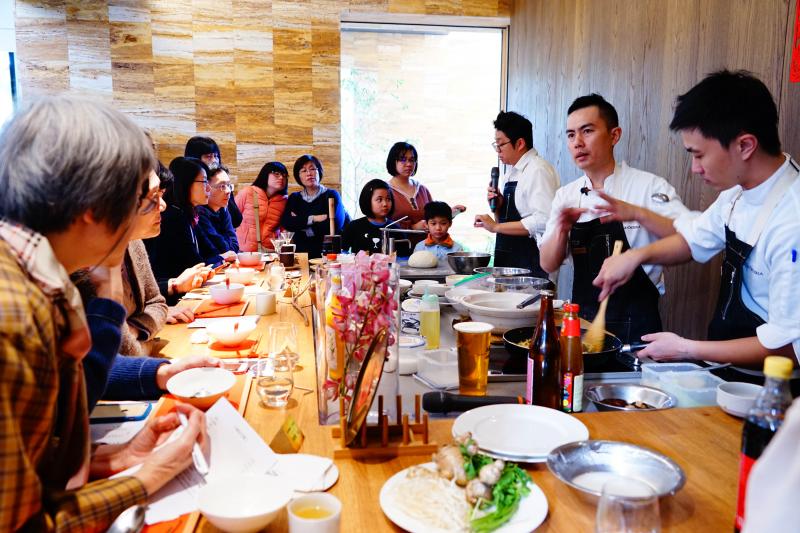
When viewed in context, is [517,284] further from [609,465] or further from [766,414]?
[766,414]

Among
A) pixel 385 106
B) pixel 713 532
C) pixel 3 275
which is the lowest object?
pixel 713 532

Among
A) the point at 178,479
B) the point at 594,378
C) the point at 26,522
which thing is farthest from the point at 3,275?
the point at 594,378

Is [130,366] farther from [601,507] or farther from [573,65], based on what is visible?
[573,65]

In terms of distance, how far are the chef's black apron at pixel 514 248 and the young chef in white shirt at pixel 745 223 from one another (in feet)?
6.90

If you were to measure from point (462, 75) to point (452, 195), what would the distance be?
3.99 ft

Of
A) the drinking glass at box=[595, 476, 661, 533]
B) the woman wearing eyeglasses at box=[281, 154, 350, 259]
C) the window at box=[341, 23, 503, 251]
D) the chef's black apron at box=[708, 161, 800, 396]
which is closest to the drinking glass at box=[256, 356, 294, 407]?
the drinking glass at box=[595, 476, 661, 533]

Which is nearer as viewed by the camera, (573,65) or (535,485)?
(535,485)

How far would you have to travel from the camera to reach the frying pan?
1735 mm

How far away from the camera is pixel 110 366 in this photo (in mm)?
1404

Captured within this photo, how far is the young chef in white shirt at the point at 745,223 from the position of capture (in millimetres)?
1861

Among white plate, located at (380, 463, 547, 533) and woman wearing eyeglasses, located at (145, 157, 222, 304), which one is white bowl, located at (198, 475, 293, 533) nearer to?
white plate, located at (380, 463, 547, 533)

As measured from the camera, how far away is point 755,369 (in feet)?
6.33

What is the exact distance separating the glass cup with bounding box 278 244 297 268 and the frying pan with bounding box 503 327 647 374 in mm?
2237

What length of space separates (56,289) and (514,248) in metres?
3.86
